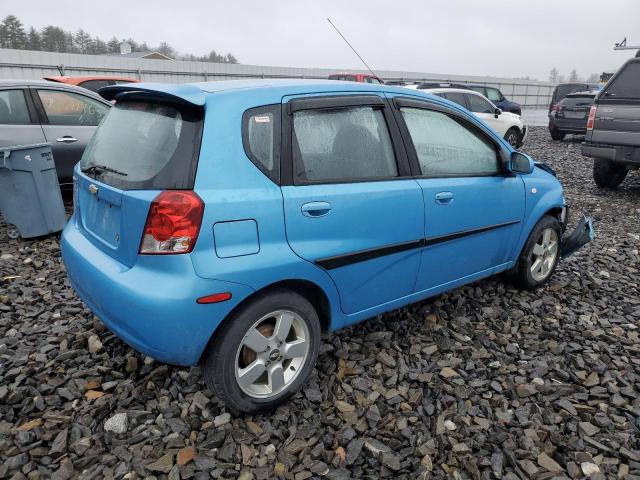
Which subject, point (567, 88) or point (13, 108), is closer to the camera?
point (13, 108)

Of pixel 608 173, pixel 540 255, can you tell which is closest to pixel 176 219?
pixel 540 255

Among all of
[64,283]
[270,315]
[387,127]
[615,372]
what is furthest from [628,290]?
[64,283]

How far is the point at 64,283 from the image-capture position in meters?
4.05

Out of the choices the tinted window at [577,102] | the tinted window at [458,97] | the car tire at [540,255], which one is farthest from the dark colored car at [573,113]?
the car tire at [540,255]

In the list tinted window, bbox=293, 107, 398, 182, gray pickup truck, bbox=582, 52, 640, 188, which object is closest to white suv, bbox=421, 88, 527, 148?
gray pickup truck, bbox=582, 52, 640, 188

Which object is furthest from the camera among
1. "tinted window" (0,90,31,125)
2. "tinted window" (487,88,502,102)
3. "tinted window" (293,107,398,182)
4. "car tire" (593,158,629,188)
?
"tinted window" (487,88,502,102)

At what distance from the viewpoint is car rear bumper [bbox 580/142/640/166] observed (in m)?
6.92

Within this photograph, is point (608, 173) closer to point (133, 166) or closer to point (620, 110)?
point (620, 110)

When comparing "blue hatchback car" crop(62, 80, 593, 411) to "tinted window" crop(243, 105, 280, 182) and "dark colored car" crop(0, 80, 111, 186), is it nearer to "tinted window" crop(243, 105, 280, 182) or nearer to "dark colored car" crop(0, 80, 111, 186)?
"tinted window" crop(243, 105, 280, 182)

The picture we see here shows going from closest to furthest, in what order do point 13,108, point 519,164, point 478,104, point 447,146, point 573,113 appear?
point 447,146 → point 519,164 → point 13,108 → point 478,104 → point 573,113

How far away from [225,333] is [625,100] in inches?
288

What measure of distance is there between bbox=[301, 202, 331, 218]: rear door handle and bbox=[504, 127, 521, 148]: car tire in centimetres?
1177

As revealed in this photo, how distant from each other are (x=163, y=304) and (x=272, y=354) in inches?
25.7

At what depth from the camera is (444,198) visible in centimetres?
302
